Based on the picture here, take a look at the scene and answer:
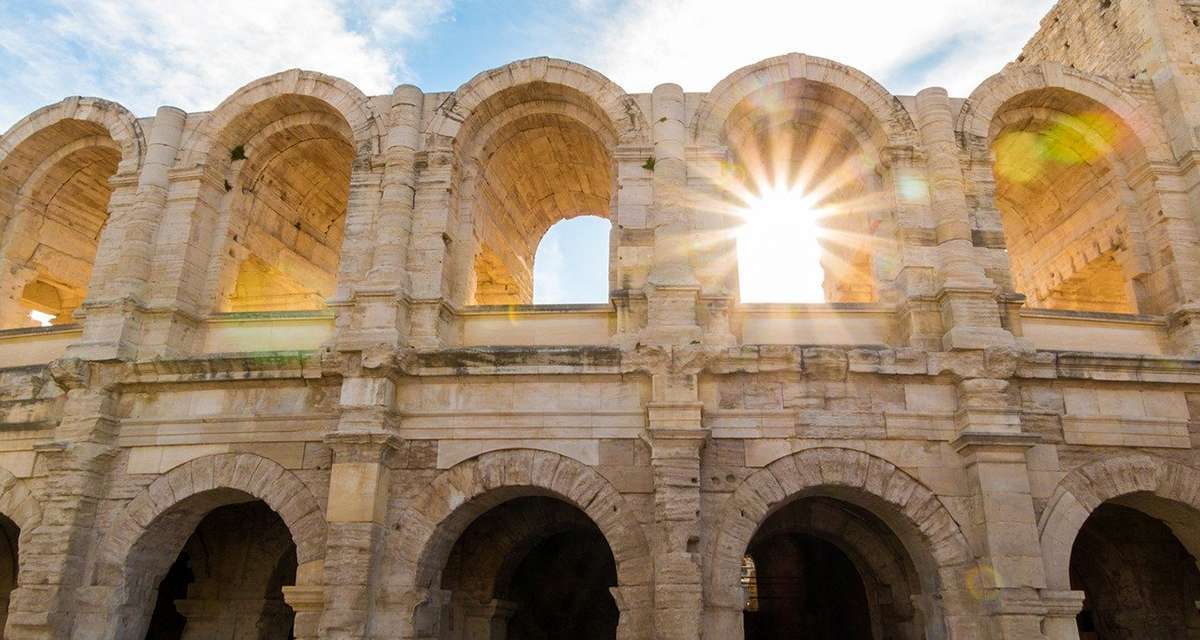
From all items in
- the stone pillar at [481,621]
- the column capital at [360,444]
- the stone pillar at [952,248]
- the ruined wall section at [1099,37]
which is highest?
the ruined wall section at [1099,37]

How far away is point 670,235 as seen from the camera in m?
8.55

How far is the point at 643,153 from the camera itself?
9070 mm

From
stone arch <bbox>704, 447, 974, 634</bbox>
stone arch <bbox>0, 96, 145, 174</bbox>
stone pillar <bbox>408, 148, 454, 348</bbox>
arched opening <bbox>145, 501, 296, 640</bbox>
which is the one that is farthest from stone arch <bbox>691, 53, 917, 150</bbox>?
arched opening <bbox>145, 501, 296, 640</bbox>

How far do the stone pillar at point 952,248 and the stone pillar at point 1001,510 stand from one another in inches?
20.4

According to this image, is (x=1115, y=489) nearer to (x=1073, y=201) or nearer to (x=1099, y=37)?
(x=1073, y=201)

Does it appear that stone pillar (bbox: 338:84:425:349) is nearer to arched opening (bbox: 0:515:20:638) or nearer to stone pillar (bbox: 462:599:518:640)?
stone pillar (bbox: 462:599:518:640)

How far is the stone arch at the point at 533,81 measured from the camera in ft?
30.6

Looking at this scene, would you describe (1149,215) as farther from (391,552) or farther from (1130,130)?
(391,552)

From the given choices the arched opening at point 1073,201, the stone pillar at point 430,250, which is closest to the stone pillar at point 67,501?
the stone pillar at point 430,250

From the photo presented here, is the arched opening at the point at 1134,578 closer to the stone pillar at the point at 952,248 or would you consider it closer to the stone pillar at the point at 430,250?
the stone pillar at the point at 952,248

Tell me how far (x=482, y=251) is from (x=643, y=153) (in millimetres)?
2477

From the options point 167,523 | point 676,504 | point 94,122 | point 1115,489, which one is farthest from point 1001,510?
point 94,122

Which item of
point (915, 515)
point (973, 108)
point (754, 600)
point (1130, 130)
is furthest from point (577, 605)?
point (1130, 130)

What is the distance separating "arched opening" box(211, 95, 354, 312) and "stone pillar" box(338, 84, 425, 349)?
84 cm
